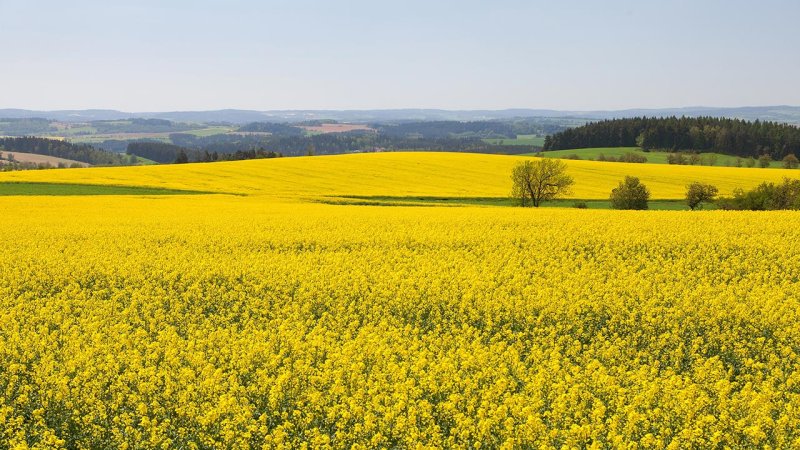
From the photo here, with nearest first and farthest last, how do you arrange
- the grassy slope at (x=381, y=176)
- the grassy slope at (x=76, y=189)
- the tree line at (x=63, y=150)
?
the grassy slope at (x=76, y=189) → the grassy slope at (x=381, y=176) → the tree line at (x=63, y=150)

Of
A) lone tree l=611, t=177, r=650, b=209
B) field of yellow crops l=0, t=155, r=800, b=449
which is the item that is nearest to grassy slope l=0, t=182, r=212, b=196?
field of yellow crops l=0, t=155, r=800, b=449

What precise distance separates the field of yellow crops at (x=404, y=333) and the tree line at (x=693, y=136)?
94297mm

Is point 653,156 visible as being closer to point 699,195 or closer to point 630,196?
point 699,195

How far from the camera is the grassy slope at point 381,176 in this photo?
43.8 m

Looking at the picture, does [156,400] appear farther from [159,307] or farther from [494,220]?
[494,220]

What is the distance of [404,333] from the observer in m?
10.3

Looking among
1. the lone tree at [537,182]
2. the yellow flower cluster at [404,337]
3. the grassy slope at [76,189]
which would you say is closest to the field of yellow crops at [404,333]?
the yellow flower cluster at [404,337]

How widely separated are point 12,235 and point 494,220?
50.7 feet

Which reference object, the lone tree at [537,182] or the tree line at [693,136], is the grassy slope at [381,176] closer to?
the lone tree at [537,182]

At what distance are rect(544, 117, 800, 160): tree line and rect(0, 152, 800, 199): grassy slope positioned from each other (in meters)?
45.5

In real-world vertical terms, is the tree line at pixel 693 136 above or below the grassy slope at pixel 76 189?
above

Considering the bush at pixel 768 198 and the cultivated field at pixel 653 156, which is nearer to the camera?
the bush at pixel 768 198

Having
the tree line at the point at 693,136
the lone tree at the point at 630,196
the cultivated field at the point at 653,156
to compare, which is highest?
the tree line at the point at 693,136

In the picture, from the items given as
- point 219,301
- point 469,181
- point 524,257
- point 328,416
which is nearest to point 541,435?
point 328,416
